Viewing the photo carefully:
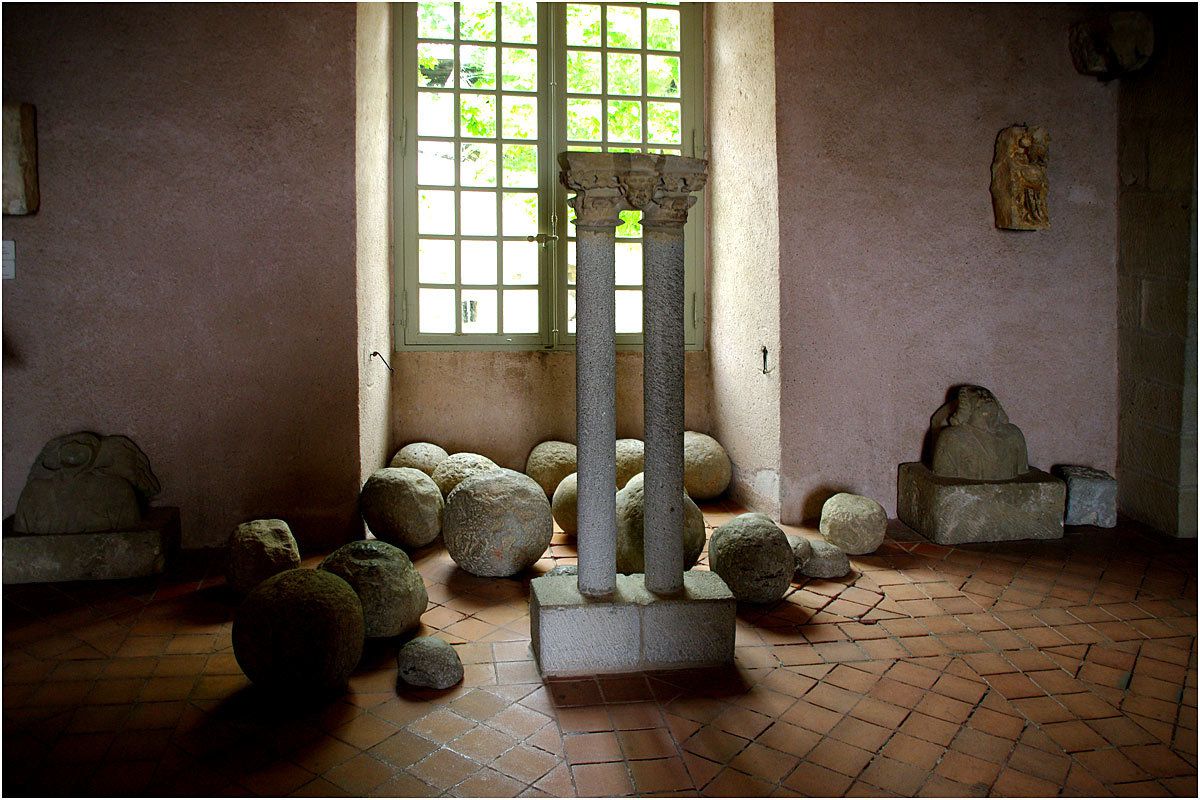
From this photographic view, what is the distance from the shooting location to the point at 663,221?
13.8ft

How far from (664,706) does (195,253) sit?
3.80 meters

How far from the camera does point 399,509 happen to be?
5.90 metres

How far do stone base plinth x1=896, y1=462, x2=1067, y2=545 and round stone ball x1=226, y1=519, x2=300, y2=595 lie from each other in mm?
3838

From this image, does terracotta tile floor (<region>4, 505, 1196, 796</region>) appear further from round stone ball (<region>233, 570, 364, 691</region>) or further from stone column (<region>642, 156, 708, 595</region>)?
stone column (<region>642, 156, 708, 595</region>)

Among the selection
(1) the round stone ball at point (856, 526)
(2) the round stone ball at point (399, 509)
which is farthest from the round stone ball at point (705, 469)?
(2) the round stone ball at point (399, 509)

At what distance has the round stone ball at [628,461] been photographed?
6777mm

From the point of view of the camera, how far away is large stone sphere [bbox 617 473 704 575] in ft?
16.8

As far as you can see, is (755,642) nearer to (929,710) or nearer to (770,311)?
(929,710)

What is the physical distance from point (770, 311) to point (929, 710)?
318cm

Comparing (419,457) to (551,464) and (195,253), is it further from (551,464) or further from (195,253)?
(195,253)

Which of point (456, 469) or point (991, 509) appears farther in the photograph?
point (456, 469)

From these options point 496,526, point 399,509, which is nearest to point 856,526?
point 496,526

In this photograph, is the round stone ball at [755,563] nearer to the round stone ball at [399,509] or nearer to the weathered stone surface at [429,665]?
the weathered stone surface at [429,665]

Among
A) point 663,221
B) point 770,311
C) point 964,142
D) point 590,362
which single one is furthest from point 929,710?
point 964,142
